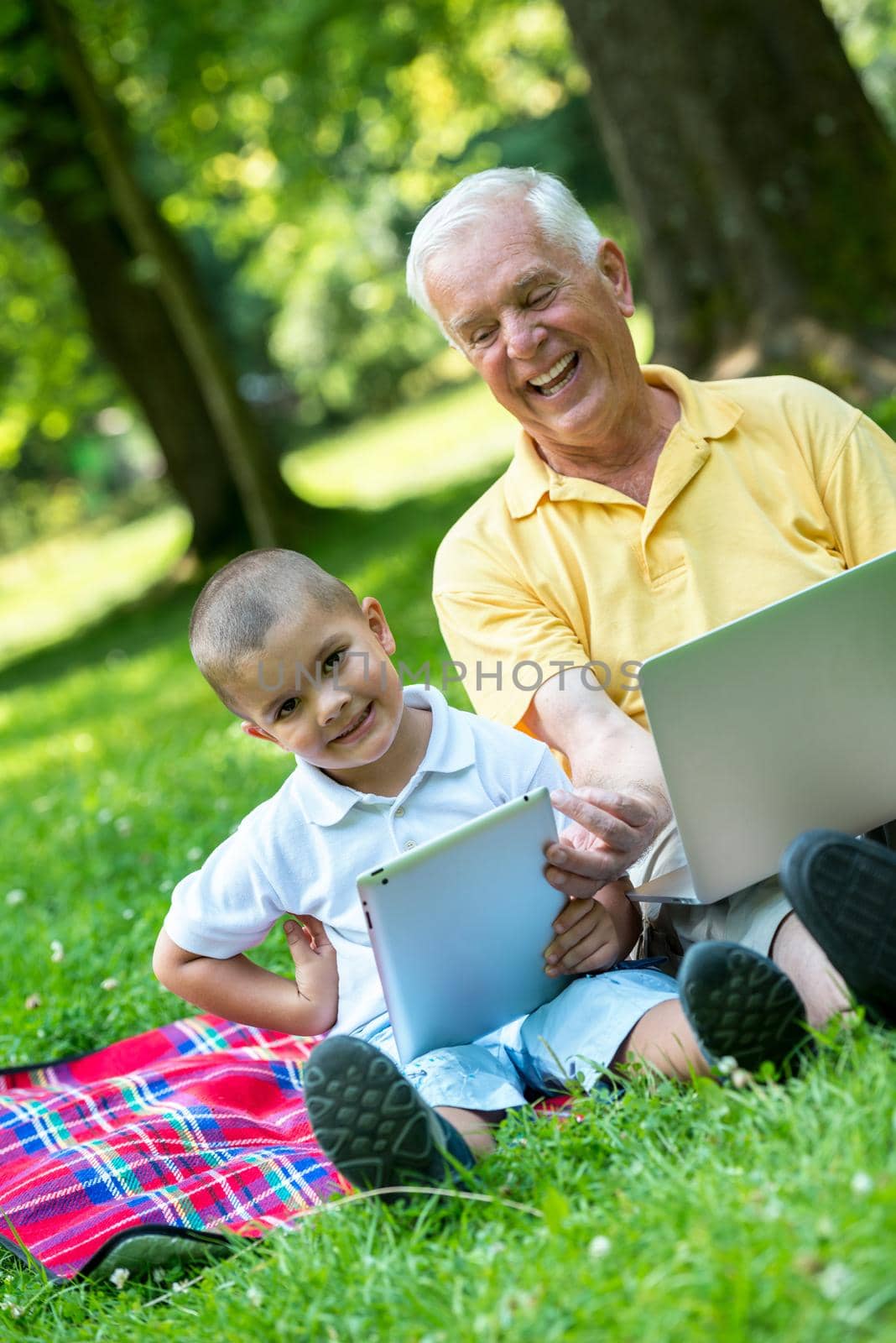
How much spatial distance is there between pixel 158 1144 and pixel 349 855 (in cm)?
77

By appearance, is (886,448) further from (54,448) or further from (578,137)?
(54,448)

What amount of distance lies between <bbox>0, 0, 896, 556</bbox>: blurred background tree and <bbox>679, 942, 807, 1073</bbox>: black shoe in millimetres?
5118

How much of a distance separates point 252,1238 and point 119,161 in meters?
8.94

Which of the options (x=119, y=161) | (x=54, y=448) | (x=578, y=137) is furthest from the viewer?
(x=54, y=448)

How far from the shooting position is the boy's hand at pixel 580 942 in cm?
254

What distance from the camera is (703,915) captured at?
268 cm

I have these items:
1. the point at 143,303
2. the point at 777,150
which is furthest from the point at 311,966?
the point at 143,303

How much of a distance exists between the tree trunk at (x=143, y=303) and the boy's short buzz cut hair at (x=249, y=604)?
8099 mm

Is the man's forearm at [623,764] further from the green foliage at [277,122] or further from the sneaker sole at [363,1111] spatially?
the green foliage at [277,122]

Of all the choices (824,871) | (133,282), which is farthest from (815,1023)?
(133,282)

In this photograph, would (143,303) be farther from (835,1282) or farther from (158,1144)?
(835,1282)

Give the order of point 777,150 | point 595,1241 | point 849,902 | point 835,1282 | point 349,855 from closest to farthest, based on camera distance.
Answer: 1. point 835,1282
2. point 595,1241
3. point 849,902
4. point 349,855
5. point 777,150

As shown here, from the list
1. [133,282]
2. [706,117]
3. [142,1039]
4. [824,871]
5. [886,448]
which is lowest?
[142,1039]

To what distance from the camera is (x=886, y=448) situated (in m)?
3.00
